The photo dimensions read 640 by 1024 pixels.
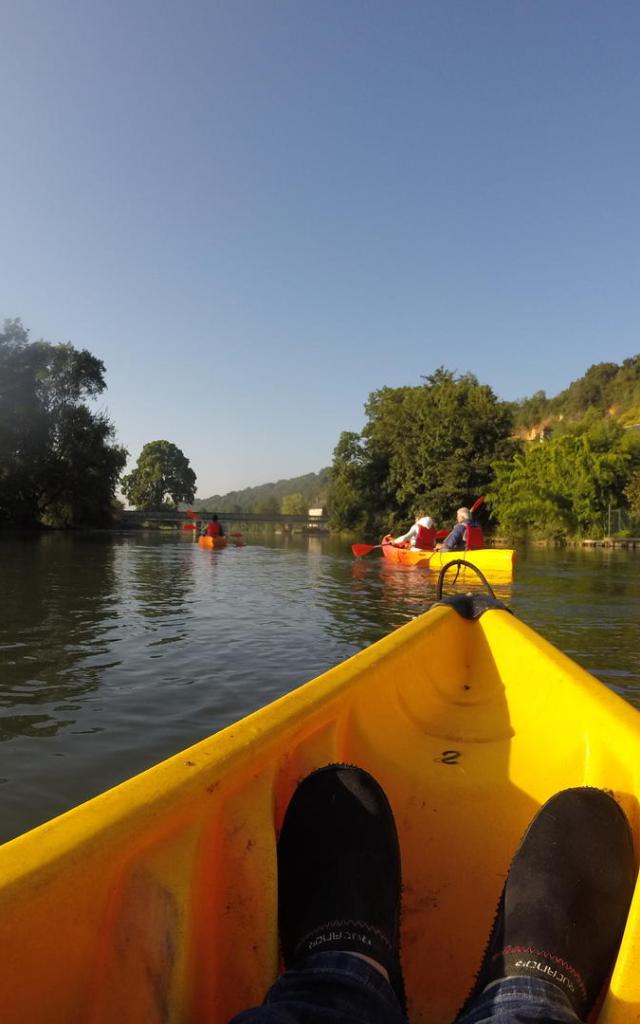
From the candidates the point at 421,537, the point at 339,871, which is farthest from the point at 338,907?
the point at 421,537

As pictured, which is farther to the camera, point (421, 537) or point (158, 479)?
point (158, 479)

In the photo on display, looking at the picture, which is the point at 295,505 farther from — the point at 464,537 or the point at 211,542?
the point at 464,537

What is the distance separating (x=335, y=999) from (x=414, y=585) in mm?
11082

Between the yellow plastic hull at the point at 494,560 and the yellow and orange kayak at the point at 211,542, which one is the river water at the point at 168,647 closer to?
the yellow plastic hull at the point at 494,560

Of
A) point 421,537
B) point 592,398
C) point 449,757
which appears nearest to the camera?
point 449,757

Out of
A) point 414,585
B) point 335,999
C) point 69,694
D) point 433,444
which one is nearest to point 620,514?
point 433,444

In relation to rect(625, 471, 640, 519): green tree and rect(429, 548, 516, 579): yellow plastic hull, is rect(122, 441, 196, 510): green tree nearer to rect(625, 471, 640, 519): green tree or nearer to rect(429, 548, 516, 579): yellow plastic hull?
rect(625, 471, 640, 519): green tree

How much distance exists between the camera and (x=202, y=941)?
1307 mm

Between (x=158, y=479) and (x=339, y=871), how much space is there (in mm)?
108872

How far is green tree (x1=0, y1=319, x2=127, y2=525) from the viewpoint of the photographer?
38938mm

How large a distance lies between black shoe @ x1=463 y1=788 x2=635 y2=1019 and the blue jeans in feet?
0.17

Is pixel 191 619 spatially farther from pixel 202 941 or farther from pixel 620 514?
pixel 620 514

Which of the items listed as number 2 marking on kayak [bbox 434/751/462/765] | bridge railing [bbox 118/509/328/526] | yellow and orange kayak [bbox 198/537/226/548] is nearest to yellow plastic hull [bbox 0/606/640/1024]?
number 2 marking on kayak [bbox 434/751/462/765]

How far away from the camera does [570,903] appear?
140 centimetres
